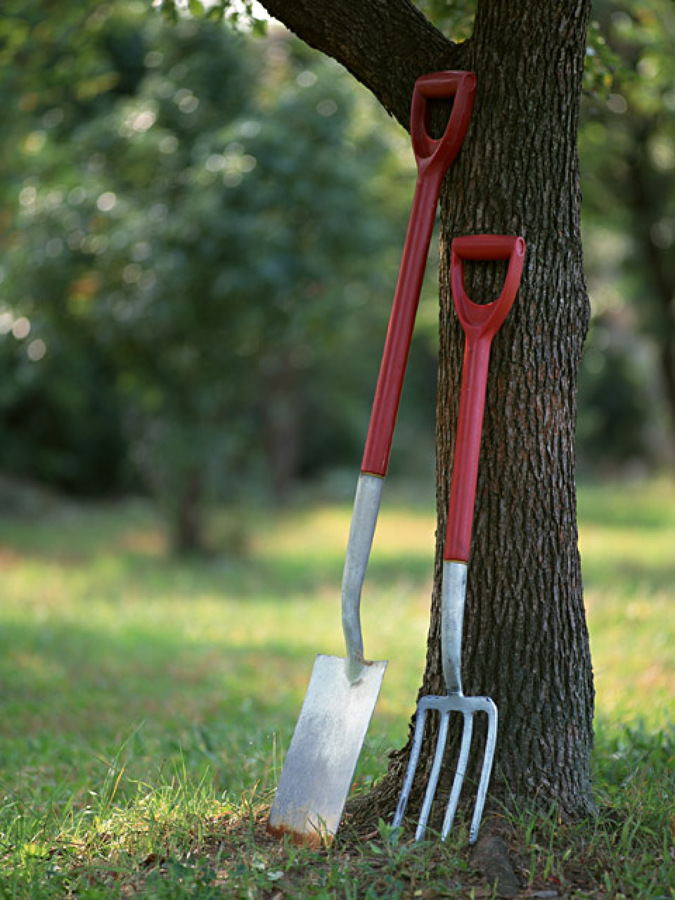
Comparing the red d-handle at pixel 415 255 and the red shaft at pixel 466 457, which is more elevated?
the red d-handle at pixel 415 255

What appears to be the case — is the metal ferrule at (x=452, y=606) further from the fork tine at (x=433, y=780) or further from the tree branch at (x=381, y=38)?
the tree branch at (x=381, y=38)

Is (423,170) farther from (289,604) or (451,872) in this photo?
(289,604)

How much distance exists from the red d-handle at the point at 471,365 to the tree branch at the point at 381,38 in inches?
18.2

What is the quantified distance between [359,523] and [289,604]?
4884 mm

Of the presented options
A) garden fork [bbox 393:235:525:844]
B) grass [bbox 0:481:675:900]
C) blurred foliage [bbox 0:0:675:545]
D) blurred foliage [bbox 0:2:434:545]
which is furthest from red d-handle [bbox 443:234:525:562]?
blurred foliage [bbox 0:2:434:545]

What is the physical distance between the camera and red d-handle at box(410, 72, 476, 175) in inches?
97.2

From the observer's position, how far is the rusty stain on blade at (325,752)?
7.88 feet

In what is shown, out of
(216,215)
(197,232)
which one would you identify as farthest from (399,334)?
(197,232)

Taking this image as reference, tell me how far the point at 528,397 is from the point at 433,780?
3.20 ft

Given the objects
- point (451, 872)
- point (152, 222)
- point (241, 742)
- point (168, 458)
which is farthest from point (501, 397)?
point (168, 458)

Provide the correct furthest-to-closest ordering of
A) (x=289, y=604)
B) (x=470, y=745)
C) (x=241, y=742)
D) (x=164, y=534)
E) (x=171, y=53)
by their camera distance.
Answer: (x=164, y=534)
(x=171, y=53)
(x=289, y=604)
(x=241, y=742)
(x=470, y=745)

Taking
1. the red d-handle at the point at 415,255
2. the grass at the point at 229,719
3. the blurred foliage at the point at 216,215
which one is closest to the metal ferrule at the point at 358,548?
the red d-handle at the point at 415,255

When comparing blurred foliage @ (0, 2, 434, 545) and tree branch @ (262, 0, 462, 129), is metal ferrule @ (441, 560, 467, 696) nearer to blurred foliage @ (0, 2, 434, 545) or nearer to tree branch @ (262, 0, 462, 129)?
tree branch @ (262, 0, 462, 129)

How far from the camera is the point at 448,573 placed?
2.35m
